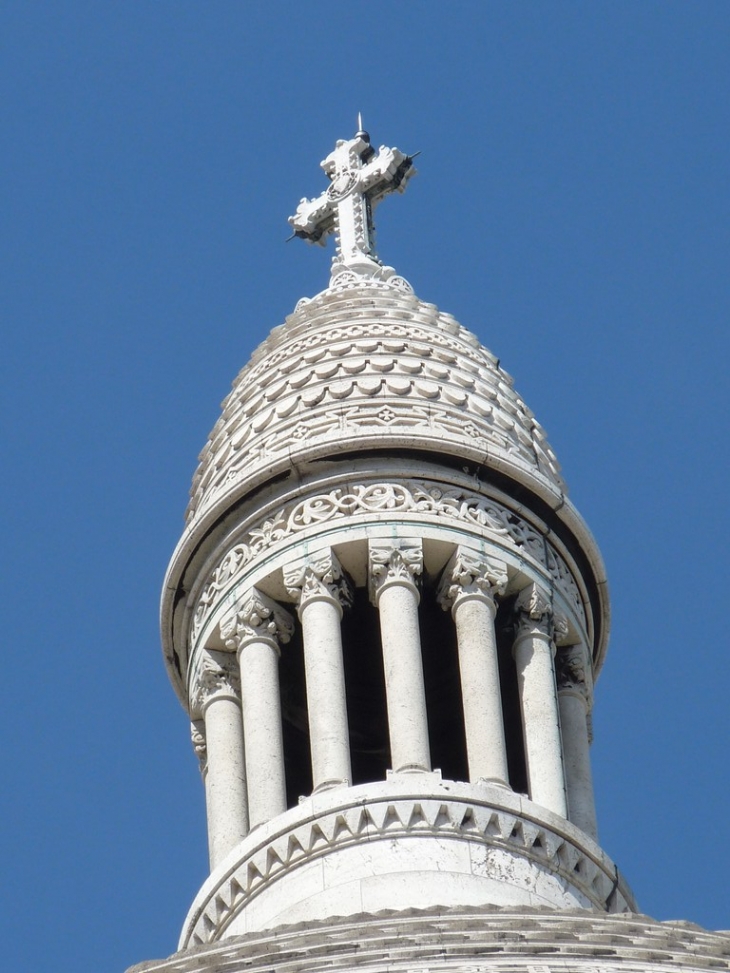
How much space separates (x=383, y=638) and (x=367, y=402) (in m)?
3.27

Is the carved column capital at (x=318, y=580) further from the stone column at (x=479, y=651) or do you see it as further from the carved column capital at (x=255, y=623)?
the stone column at (x=479, y=651)

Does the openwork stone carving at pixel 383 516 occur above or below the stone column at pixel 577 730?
above

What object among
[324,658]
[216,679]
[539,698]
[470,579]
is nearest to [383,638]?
[324,658]

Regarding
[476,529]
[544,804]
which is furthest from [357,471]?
[544,804]

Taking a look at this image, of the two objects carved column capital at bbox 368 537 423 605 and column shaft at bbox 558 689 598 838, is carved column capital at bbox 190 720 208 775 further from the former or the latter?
column shaft at bbox 558 689 598 838

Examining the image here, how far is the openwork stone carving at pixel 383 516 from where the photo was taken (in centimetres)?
3731

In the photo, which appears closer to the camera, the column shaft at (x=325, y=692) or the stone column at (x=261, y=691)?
the column shaft at (x=325, y=692)

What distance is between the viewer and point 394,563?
3675 cm

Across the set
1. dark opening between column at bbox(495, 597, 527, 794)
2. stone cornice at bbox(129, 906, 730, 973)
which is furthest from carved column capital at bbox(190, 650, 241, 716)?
stone cornice at bbox(129, 906, 730, 973)

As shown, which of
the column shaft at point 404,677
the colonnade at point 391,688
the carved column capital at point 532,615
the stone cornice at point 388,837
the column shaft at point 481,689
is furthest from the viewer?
the carved column capital at point 532,615

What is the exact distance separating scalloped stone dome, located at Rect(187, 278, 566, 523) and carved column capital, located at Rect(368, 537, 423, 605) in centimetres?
122

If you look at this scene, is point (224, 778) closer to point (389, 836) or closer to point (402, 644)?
point (402, 644)

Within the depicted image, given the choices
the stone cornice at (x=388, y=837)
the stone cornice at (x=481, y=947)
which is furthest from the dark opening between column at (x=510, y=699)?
the stone cornice at (x=481, y=947)

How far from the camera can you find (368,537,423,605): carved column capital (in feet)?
120
